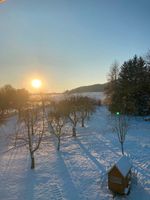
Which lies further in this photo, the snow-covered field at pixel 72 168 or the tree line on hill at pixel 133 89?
the tree line on hill at pixel 133 89

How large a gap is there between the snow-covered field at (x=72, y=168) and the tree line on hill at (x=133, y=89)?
11109 mm

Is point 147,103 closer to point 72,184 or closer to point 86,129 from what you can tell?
point 86,129

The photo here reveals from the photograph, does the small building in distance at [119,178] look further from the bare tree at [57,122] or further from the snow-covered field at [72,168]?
the bare tree at [57,122]

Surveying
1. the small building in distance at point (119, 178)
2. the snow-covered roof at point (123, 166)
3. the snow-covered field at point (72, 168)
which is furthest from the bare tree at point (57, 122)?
the small building in distance at point (119, 178)

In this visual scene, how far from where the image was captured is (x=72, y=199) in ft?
49.6

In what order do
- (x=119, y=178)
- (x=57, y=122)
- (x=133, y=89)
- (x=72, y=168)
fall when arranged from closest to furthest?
(x=119, y=178)
(x=72, y=168)
(x=57, y=122)
(x=133, y=89)

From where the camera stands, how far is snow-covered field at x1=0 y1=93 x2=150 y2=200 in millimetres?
15995

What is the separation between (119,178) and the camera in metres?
14.9

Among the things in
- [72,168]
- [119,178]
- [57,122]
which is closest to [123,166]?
[119,178]

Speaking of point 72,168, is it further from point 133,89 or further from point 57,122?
point 133,89

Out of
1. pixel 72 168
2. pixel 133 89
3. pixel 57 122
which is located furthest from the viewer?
pixel 133 89

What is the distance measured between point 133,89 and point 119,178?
109 ft

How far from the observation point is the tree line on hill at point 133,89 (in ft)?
148

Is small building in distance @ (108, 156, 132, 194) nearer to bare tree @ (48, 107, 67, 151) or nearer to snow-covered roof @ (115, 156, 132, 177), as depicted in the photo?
snow-covered roof @ (115, 156, 132, 177)
